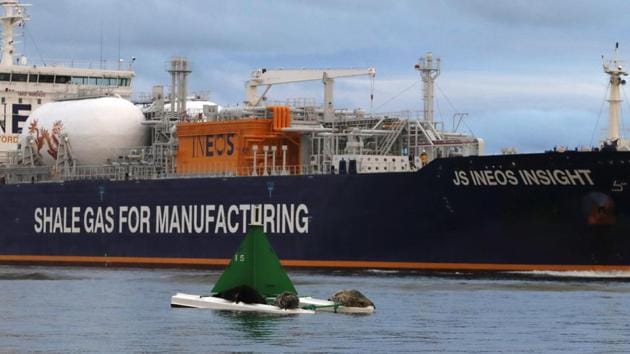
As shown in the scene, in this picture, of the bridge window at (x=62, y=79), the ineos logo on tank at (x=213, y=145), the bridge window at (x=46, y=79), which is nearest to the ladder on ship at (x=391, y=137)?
the ineos logo on tank at (x=213, y=145)

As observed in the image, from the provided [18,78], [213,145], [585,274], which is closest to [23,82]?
[18,78]

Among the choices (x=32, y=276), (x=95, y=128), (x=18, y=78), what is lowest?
(x=32, y=276)

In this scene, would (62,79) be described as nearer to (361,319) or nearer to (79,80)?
(79,80)

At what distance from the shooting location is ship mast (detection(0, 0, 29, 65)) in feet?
209

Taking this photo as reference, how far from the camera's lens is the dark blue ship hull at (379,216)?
142 feet

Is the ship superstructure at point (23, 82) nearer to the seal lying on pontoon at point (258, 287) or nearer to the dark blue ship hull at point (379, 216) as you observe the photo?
the dark blue ship hull at point (379, 216)

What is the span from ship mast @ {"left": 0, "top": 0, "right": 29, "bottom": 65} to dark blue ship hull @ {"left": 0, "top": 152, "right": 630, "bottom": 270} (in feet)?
29.2

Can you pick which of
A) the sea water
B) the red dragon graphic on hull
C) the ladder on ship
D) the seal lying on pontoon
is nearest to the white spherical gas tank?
the red dragon graphic on hull

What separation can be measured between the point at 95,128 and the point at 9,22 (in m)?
11.6

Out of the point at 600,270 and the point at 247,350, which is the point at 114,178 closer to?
the point at 600,270

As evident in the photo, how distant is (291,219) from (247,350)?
23215 mm

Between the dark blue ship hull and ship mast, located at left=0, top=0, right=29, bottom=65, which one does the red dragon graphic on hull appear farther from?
ship mast, located at left=0, top=0, right=29, bottom=65

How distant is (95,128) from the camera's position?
5491cm

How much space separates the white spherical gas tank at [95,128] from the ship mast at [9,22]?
851 cm
